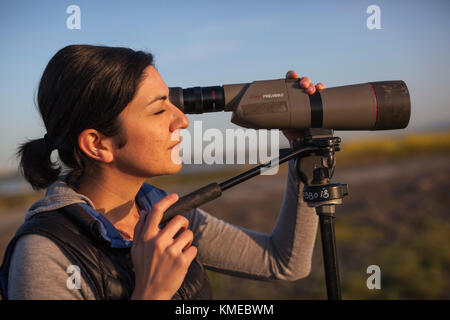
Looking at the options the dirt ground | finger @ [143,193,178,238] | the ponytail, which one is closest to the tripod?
finger @ [143,193,178,238]

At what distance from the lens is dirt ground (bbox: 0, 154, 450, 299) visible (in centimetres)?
386

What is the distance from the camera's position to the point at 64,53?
4.94 feet

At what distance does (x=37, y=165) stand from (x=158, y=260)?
0.92m

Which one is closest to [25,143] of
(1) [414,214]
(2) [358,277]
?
(2) [358,277]

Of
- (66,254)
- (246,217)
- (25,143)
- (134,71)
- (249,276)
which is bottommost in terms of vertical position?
(246,217)

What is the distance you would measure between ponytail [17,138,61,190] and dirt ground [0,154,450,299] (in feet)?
8.70

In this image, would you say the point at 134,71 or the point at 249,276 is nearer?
the point at 134,71

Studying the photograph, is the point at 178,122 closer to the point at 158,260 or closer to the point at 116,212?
the point at 116,212

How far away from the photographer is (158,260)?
46.5 inches

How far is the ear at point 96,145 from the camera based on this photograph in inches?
62.2

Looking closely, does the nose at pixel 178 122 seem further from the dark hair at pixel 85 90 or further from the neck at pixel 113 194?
the neck at pixel 113 194

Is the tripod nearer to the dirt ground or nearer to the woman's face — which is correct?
the woman's face
